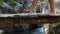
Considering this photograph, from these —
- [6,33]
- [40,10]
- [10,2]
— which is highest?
[10,2]

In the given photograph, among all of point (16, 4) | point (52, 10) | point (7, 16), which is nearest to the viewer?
point (7, 16)

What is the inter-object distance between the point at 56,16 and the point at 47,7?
7.26 ft

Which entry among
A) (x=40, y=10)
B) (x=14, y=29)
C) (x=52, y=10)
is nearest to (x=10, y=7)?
(x=14, y=29)

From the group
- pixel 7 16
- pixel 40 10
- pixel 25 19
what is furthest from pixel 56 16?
pixel 40 10

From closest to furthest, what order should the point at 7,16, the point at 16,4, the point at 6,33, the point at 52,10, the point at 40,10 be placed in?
1. the point at 7,16
2. the point at 52,10
3. the point at 6,33
4. the point at 16,4
5. the point at 40,10

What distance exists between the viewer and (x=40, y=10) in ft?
Result: 11.6

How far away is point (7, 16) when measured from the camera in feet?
4.29

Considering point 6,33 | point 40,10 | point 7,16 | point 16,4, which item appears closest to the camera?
point 7,16

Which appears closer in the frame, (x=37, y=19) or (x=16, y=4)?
(x=37, y=19)

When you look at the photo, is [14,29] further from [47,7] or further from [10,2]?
[47,7]

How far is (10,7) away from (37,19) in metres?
1.81

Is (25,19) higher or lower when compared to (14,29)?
higher

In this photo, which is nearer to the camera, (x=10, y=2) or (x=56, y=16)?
(x=56, y=16)

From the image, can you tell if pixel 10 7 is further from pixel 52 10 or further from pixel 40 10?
pixel 52 10
